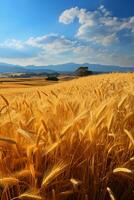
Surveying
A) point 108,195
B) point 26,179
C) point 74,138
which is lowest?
point 108,195

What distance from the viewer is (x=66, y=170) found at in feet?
7.16

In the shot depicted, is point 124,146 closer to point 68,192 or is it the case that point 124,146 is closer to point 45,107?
point 68,192

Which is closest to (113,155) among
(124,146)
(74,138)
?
(124,146)

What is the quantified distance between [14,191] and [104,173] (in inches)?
22.2

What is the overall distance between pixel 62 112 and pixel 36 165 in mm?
872

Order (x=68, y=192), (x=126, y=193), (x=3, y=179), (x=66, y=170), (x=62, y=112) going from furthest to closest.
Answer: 1. (x=62, y=112)
2. (x=126, y=193)
3. (x=66, y=170)
4. (x=68, y=192)
5. (x=3, y=179)

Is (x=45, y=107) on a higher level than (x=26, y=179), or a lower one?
higher

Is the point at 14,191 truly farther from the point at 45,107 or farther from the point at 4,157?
the point at 45,107

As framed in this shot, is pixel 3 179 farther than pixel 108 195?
No

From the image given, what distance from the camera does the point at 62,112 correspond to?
2980 mm

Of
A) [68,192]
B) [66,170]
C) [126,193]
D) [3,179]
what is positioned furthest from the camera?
[126,193]

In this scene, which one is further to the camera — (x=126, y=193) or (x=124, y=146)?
(x=124, y=146)

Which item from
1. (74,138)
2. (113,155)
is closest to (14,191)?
→ (74,138)

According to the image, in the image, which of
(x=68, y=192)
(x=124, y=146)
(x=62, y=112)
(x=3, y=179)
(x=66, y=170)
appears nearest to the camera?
(x=3, y=179)
